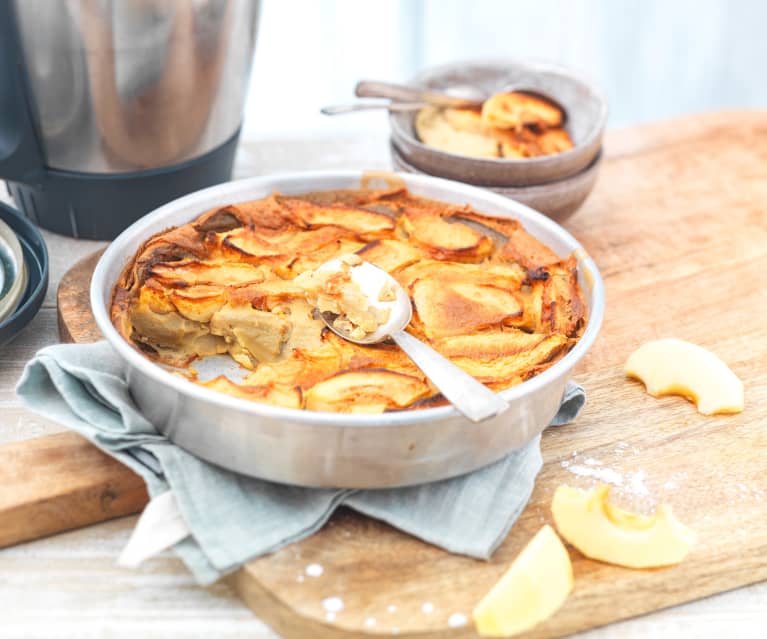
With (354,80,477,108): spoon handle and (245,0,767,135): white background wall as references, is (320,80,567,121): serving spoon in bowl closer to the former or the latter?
(354,80,477,108): spoon handle

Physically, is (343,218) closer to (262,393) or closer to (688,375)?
(262,393)

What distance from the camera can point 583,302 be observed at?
1.67m

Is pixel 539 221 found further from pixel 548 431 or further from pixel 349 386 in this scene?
pixel 349 386

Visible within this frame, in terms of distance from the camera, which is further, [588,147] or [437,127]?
[437,127]

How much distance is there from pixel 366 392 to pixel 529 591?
1.16 feet

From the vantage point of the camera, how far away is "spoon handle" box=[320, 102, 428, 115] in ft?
6.94

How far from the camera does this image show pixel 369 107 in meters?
2.19

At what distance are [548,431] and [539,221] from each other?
42 centimetres

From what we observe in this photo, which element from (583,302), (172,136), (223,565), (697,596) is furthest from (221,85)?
(697,596)

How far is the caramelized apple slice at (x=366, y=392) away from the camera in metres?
1.39

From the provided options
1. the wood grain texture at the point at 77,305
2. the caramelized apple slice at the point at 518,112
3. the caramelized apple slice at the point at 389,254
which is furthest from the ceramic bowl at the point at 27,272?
the caramelized apple slice at the point at 518,112

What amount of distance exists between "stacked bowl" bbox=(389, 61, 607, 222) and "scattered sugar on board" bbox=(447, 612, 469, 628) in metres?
1.05

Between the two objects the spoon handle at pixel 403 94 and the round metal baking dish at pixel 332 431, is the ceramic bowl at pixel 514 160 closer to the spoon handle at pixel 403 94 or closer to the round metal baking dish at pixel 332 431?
the spoon handle at pixel 403 94

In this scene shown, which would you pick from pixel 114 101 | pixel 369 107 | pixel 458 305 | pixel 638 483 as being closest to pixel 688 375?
pixel 638 483
